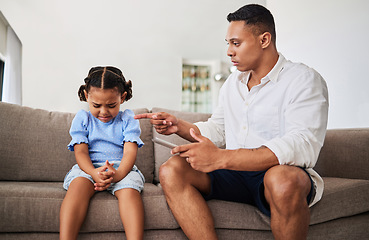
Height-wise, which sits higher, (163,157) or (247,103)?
(247,103)

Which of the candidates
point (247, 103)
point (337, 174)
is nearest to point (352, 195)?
point (337, 174)

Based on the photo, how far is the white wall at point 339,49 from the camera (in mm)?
3408

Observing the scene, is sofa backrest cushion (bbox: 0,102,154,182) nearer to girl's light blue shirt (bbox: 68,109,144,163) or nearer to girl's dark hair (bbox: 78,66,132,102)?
girl's light blue shirt (bbox: 68,109,144,163)

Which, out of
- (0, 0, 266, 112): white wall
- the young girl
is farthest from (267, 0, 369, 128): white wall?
the young girl

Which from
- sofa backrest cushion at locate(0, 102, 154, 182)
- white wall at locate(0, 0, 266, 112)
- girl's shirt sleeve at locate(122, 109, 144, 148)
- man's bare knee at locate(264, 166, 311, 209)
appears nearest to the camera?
man's bare knee at locate(264, 166, 311, 209)

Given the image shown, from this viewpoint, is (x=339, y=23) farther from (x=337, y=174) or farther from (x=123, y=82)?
(x=123, y=82)

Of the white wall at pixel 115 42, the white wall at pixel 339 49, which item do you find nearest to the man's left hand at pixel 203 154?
the white wall at pixel 339 49

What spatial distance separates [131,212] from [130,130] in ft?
1.42

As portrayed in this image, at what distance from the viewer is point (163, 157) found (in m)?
1.91

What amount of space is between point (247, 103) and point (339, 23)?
9.54 ft

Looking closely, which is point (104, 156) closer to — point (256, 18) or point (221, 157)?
point (221, 157)

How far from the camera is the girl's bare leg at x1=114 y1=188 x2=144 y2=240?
122cm

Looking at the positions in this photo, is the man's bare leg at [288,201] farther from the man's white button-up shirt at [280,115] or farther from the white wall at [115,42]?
the white wall at [115,42]

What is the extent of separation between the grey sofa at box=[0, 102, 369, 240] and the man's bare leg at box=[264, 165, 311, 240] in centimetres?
24
